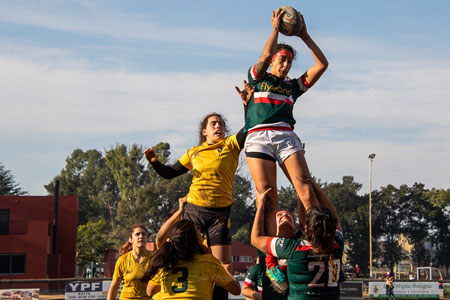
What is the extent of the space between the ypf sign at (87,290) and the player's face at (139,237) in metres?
22.1

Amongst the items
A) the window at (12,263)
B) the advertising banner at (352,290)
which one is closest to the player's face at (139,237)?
the advertising banner at (352,290)

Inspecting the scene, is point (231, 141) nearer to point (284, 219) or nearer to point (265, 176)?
point (265, 176)

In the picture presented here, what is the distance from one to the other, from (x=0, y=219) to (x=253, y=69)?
46.5 meters

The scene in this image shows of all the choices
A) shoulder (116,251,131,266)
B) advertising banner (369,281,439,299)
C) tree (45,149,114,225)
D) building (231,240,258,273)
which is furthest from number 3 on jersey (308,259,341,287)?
tree (45,149,114,225)

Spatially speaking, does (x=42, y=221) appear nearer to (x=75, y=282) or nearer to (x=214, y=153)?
(x=75, y=282)

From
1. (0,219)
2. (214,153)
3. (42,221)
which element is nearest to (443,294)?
(42,221)

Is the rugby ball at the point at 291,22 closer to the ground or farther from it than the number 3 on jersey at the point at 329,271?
farther from it

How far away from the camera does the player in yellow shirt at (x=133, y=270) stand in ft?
34.9

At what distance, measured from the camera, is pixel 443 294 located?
1593 inches

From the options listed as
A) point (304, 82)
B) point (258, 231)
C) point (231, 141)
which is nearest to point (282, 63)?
point (304, 82)

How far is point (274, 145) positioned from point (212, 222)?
1.62m

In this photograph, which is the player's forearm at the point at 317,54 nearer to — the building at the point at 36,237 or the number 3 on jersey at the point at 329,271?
the number 3 on jersey at the point at 329,271

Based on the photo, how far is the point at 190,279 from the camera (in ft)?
20.2

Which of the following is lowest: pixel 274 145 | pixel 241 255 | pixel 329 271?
pixel 241 255
